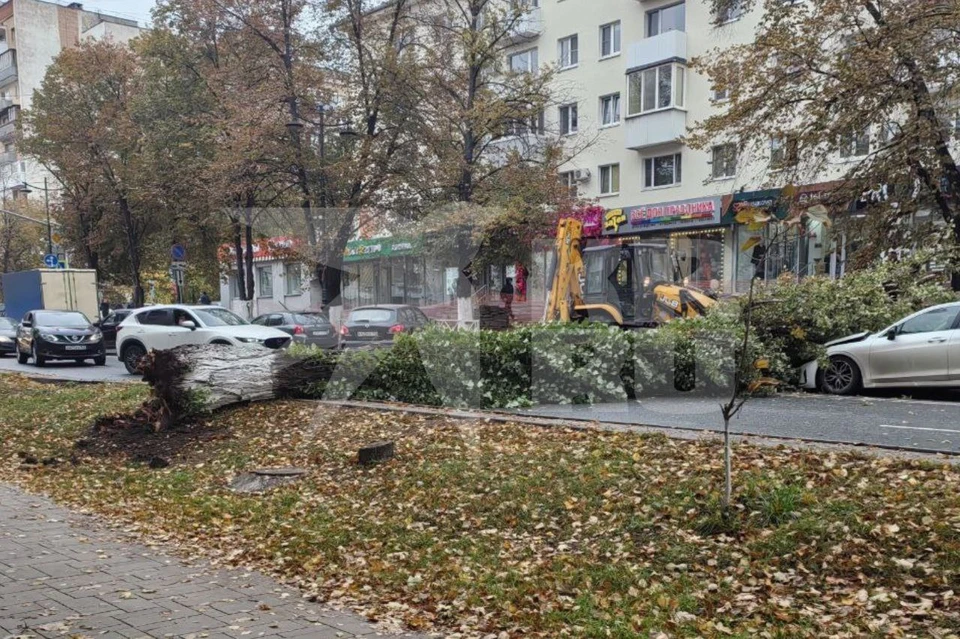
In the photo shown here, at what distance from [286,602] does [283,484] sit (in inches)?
117

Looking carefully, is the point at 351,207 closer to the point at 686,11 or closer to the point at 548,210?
the point at 548,210

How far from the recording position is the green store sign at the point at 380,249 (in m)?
18.1

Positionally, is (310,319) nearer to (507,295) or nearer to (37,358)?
(507,295)

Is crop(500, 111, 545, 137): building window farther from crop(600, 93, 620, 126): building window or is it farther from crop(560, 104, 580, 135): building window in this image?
crop(560, 104, 580, 135): building window

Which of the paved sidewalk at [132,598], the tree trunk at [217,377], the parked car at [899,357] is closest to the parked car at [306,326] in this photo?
the tree trunk at [217,377]

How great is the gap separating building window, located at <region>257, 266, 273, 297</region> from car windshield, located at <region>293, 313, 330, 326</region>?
8.35 metres

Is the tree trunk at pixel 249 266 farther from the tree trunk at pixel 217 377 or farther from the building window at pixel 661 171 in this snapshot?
the tree trunk at pixel 217 377

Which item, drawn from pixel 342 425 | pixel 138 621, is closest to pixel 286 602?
pixel 138 621

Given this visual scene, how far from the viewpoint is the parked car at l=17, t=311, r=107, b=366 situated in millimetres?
22625

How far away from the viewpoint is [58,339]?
22.7 m

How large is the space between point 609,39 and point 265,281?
693 inches

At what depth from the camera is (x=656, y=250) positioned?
1998 cm

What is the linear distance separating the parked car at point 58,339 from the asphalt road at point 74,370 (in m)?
0.33

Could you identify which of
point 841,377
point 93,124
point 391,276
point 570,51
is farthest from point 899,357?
point 93,124
